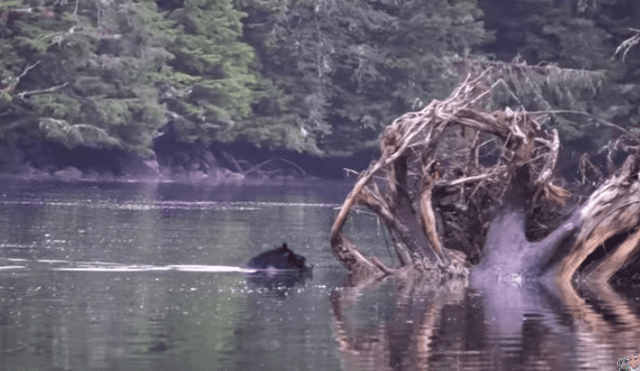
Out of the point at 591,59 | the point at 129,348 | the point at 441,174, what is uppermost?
the point at 591,59

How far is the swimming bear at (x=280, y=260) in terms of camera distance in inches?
887

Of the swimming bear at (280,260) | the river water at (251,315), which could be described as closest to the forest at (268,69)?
the river water at (251,315)

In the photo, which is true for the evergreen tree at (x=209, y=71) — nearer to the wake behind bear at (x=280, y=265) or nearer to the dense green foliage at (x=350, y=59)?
the dense green foliage at (x=350, y=59)

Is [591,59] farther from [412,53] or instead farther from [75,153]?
[75,153]

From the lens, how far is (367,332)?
1530 cm

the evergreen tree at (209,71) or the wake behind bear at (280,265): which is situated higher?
the evergreen tree at (209,71)

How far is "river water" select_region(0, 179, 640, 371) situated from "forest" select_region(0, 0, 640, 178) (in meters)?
36.1

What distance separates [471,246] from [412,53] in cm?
5638

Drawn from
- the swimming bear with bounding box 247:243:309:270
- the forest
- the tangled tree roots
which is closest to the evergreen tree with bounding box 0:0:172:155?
the forest

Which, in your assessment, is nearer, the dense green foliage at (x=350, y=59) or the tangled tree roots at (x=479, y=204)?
the tangled tree roots at (x=479, y=204)

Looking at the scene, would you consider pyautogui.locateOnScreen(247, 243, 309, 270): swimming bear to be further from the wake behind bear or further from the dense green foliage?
the dense green foliage

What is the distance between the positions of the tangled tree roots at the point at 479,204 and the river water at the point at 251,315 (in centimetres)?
75

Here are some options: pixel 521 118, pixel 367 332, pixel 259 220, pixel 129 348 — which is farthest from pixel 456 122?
pixel 259 220

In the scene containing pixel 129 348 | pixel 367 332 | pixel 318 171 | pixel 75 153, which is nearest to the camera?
pixel 129 348
